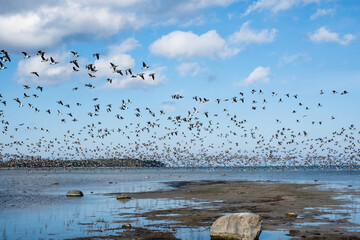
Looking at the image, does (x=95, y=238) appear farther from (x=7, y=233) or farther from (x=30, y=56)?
(x=30, y=56)

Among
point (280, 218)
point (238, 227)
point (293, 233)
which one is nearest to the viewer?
point (238, 227)

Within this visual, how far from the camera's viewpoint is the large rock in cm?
2264

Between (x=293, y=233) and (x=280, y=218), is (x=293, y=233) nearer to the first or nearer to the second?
(x=293, y=233)

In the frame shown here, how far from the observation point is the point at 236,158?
167 metres

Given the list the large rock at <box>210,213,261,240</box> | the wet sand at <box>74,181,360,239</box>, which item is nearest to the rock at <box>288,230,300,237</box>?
the wet sand at <box>74,181,360,239</box>

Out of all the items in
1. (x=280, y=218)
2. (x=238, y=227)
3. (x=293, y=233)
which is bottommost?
(x=280, y=218)

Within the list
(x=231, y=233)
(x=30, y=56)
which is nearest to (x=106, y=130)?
(x=30, y=56)

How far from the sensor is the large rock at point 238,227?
22.6 m

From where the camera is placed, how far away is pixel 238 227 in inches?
898

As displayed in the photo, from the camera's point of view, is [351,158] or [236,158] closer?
[351,158]

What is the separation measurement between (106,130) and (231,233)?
139ft

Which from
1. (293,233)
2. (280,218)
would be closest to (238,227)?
(293,233)

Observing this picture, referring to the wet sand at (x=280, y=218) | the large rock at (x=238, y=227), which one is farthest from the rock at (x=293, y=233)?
the large rock at (x=238, y=227)

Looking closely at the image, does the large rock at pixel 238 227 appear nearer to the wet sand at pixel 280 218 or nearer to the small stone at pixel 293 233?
the small stone at pixel 293 233
